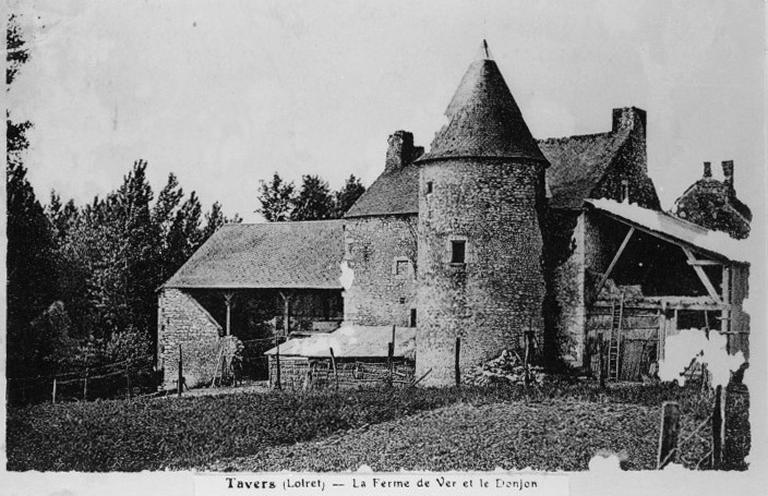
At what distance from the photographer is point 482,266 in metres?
20.5

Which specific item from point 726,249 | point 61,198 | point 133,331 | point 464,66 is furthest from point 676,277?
point 133,331

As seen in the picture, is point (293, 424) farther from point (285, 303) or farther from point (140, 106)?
point (285, 303)

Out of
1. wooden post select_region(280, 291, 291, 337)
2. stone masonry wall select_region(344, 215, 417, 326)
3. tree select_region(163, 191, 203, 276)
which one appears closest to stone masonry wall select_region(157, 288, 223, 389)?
wooden post select_region(280, 291, 291, 337)

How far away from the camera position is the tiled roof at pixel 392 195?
2562 centimetres

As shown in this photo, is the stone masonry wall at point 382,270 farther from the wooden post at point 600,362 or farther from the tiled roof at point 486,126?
the wooden post at point 600,362

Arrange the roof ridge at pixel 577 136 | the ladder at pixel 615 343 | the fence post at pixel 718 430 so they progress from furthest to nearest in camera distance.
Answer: the roof ridge at pixel 577 136, the ladder at pixel 615 343, the fence post at pixel 718 430

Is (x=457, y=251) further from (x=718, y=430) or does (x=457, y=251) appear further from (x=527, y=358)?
(x=718, y=430)

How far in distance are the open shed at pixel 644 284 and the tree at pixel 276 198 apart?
59.0 feet

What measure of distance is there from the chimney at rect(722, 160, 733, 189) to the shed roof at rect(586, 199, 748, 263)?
4.35 feet

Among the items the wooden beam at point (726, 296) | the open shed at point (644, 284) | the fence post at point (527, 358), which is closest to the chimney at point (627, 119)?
the open shed at point (644, 284)

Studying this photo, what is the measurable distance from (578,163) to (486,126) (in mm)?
3855

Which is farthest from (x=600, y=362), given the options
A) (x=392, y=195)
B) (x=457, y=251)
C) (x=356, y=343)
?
(x=392, y=195)

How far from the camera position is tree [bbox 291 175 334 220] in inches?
1487

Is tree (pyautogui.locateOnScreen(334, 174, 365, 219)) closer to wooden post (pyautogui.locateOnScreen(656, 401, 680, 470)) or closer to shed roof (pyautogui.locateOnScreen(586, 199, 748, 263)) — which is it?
shed roof (pyautogui.locateOnScreen(586, 199, 748, 263))
